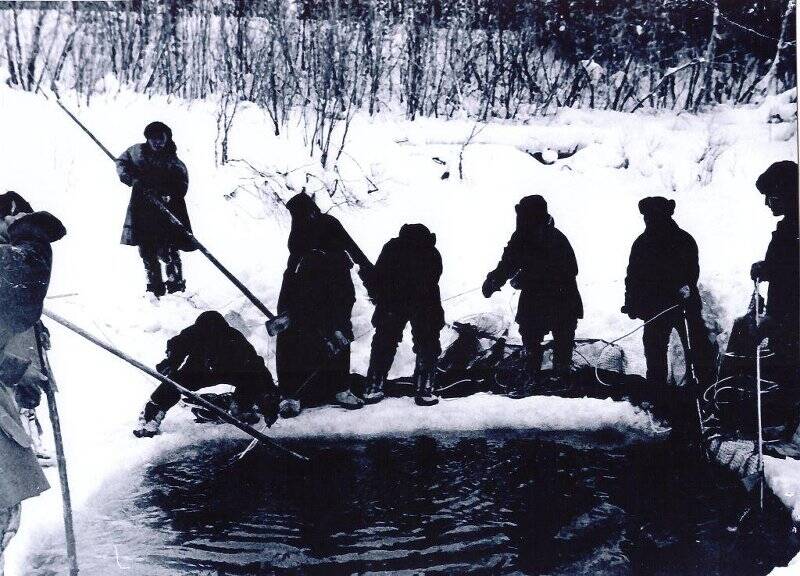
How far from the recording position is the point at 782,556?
2.72 meters

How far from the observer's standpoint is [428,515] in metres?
2.71

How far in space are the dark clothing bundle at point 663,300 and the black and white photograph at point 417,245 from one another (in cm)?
1

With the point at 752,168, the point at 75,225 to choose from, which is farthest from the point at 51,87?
the point at 752,168

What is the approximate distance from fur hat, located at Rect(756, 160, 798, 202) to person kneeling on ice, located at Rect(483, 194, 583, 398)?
0.86 m

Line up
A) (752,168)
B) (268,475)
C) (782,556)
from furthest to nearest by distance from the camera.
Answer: (752,168) < (268,475) < (782,556)

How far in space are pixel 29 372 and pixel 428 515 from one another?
1493 millimetres

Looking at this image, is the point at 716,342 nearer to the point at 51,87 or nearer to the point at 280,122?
the point at 280,122

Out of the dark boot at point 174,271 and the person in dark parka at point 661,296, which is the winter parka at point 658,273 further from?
the dark boot at point 174,271

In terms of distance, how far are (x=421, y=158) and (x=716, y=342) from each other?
1.53m

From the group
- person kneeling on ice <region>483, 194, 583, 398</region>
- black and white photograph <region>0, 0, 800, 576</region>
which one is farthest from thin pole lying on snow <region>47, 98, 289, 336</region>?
person kneeling on ice <region>483, 194, 583, 398</region>

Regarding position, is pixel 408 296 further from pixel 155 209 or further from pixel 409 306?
pixel 155 209

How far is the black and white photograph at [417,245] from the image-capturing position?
2.95 meters

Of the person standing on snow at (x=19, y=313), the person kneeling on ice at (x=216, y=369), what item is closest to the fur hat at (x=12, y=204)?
the person standing on snow at (x=19, y=313)

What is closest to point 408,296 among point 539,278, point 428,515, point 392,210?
point 392,210
